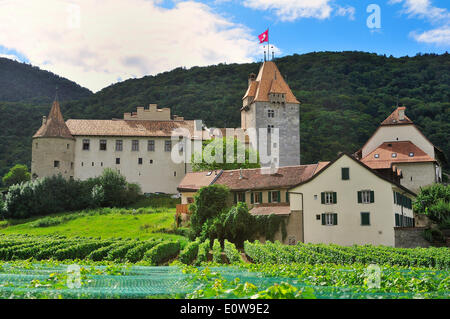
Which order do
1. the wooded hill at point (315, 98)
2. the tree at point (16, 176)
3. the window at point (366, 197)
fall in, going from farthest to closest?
the wooded hill at point (315, 98) < the tree at point (16, 176) < the window at point (366, 197)

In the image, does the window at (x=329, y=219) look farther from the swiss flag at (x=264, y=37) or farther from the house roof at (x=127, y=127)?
the swiss flag at (x=264, y=37)

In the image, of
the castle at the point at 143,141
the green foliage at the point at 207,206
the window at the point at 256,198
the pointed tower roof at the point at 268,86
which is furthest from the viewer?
the pointed tower roof at the point at 268,86

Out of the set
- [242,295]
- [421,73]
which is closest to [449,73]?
[421,73]

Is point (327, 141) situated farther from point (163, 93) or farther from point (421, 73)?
point (163, 93)

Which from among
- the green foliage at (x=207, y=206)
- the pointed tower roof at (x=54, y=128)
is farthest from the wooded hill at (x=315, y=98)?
the green foliage at (x=207, y=206)

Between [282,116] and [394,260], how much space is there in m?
58.3

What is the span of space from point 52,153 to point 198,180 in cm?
2836

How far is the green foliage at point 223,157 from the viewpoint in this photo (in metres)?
70.3

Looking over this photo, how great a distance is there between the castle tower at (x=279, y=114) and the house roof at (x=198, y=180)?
74.9 ft

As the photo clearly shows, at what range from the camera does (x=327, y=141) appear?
320ft

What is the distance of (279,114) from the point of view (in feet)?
274

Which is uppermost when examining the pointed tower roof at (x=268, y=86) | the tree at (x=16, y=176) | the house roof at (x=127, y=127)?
the pointed tower roof at (x=268, y=86)

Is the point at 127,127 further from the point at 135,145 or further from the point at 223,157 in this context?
the point at 223,157

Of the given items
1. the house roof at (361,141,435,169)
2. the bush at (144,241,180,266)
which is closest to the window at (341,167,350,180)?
the bush at (144,241,180,266)
